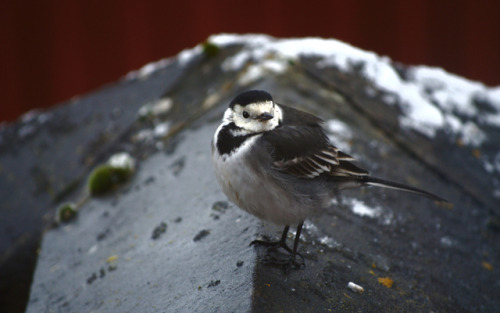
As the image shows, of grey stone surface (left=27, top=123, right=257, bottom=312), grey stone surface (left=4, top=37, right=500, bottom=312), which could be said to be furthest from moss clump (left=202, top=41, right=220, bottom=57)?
grey stone surface (left=27, top=123, right=257, bottom=312)

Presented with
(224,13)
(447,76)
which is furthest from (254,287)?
(224,13)

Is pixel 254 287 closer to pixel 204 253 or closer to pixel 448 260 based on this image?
pixel 204 253

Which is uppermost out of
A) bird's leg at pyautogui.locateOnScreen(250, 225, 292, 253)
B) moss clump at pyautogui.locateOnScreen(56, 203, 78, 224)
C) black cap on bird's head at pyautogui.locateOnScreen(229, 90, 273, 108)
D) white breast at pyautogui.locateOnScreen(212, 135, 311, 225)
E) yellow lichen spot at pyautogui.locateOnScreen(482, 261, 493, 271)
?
black cap on bird's head at pyautogui.locateOnScreen(229, 90, 273, 108)

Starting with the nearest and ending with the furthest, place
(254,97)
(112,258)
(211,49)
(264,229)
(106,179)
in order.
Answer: (254,97) → (264,229) → (112,258) → (106,179) → (211,49)

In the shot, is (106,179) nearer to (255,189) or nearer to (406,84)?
(255,189)

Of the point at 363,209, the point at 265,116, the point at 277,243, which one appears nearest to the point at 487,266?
the point at 363,209

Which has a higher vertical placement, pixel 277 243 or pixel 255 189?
pixel 255 189

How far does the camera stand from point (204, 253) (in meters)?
2.10

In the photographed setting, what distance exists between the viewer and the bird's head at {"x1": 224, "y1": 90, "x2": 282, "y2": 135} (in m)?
2.08

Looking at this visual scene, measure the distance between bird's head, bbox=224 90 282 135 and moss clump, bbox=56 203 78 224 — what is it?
1.43 m

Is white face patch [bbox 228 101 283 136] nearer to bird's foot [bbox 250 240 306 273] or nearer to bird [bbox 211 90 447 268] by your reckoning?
bird [bbox 211 90 447 268]

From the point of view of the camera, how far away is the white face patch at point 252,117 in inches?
82.0

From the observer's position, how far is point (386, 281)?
209 centimetres

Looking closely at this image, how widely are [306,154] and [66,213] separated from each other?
1716 mm
